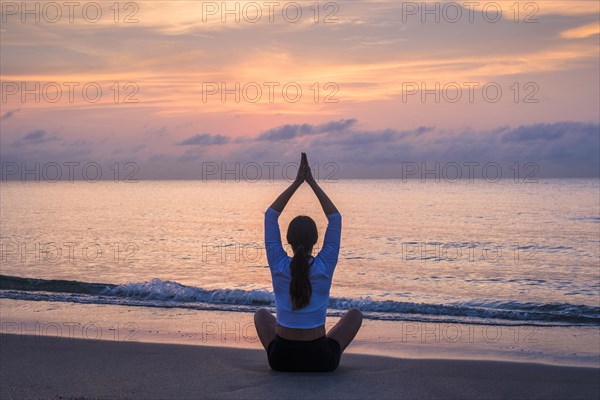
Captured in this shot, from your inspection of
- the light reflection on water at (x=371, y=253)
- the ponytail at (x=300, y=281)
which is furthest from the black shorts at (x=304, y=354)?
the light reflection on water at (x=371, y=253)

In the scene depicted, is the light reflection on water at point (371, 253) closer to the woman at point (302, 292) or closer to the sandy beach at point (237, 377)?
the sandy beach at point (237, 377)

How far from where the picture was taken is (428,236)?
107ft

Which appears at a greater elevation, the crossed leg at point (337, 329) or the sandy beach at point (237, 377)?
the crossed leg at point (337, 329)

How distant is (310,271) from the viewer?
6723 millimetres

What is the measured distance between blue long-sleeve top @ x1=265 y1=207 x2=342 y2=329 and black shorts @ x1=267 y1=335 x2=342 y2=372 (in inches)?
10.1

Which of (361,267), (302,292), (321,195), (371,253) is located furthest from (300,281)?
(371,253)

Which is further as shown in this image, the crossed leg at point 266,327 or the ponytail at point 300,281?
the crossed leg at point 266,327

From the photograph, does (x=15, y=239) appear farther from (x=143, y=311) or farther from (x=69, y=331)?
(x=69, y=331)

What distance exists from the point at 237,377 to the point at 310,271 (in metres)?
1.64

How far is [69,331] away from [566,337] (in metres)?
8.05

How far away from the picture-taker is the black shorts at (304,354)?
281 inches

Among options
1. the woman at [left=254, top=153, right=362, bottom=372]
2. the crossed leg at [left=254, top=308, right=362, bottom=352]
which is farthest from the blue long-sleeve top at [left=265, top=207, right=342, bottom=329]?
the crossed leg at [left=254, top=308, right=362, bottom=352]

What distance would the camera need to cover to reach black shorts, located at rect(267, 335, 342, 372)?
7.13m

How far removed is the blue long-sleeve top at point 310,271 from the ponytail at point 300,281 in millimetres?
70
